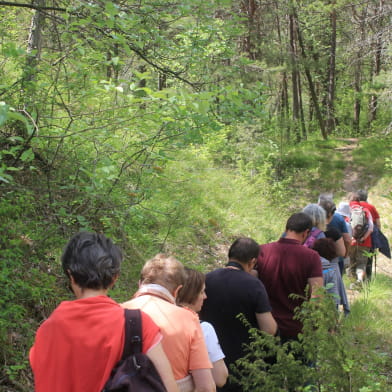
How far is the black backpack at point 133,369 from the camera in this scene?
5.70 feet

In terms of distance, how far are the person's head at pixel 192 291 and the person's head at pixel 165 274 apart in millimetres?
267

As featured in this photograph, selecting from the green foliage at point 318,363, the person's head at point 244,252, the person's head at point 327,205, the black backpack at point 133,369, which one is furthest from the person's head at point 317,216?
the black backpack at point 133,369

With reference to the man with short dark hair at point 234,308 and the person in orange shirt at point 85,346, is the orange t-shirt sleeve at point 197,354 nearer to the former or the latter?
the person in orange shirt at point 85,346

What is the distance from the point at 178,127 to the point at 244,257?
190cm

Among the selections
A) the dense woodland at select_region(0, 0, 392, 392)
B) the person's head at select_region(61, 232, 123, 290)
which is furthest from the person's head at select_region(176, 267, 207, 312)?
the dense woodland at select_region(0, 0, 392, 392)

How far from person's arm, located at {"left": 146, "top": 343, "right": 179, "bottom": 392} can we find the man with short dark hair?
1344 mm

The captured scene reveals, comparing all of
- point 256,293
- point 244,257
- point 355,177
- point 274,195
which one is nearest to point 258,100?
point 244,257

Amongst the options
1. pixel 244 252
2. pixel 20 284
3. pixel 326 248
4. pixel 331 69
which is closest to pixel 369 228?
pixel 326 248

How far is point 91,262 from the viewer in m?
1.97

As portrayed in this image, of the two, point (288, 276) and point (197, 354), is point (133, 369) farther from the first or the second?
point (288, 276)

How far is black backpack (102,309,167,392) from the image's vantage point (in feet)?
5.70

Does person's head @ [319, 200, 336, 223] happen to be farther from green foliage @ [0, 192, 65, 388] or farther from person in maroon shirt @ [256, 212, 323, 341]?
green foliage @ [0, 192, 65, 388]

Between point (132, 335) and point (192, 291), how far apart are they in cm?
96

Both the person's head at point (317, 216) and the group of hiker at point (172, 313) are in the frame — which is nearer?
the group of hiker at point (172, 313)
